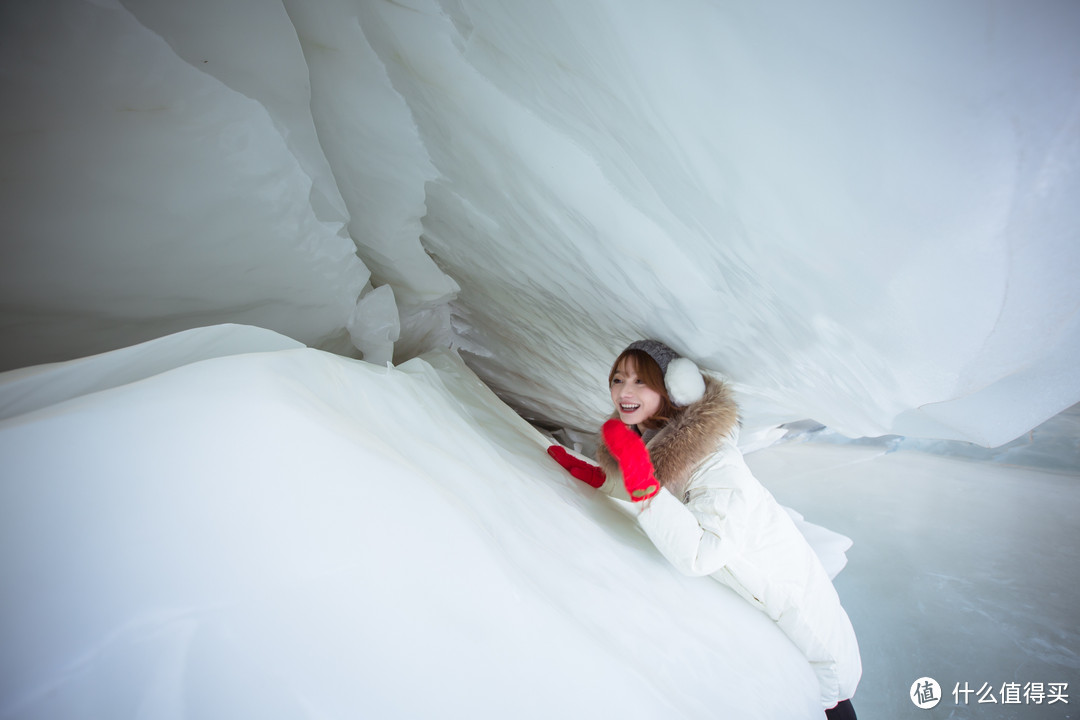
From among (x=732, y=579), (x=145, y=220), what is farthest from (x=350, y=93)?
(x=732, y=579)

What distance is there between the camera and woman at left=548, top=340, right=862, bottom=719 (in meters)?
1.12

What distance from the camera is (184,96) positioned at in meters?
0.84

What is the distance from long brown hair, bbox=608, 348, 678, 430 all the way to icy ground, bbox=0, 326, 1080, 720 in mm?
538

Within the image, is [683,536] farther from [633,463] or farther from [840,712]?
[840,712]

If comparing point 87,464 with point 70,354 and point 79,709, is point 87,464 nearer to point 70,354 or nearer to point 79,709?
point 79,709

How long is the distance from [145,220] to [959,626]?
302 cm

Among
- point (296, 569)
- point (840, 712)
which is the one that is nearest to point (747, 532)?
point (840, 712)

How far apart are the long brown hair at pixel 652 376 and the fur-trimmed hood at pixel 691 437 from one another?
11 centimetres

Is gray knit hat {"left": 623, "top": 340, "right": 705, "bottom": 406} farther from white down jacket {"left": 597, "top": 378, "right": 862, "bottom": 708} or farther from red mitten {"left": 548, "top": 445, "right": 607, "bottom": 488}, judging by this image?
red mitten {"left": 548, "top": 445, "right": 607, "bottom": 488}

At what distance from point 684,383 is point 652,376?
0.11 metres

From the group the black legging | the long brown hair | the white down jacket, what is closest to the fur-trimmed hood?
the white down jacket

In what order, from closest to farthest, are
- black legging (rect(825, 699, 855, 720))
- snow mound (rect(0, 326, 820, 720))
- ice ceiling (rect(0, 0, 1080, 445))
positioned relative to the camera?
snow mound (rect(0, 326, 820, 720)) → ice ceiling (rect(0, 0, 1080, 445)) → black legging (rect(825, 699, 855, 720))

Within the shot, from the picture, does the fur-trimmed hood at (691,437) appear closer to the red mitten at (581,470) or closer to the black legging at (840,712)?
the red mitten at (581,470)

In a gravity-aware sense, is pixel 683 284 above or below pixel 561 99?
A: below
